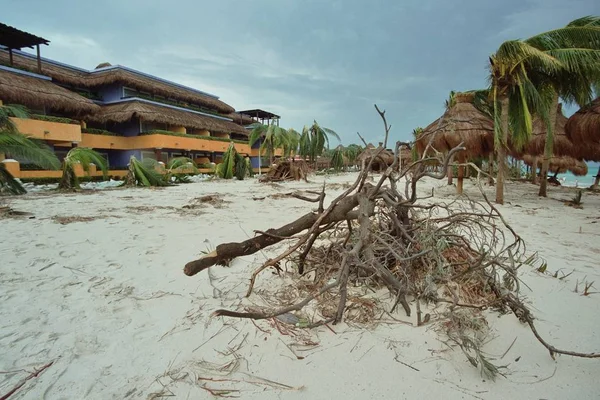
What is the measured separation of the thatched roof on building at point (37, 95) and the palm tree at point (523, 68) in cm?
1844

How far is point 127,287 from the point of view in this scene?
243cm

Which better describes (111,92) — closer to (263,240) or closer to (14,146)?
(14,146)

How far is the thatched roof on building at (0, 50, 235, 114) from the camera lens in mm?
16469

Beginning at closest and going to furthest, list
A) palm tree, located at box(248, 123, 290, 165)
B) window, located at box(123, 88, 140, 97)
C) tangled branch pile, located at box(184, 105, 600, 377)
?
tangled branch pile, located at box(184, 105, 600, 377) < window, located at box(123, 88, 140, 97) < palm tree, located at box(248, 123, 290, 165)

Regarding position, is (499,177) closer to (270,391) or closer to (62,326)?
(270,391)

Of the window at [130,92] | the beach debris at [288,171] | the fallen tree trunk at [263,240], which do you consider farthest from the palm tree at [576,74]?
the window at [130,92]

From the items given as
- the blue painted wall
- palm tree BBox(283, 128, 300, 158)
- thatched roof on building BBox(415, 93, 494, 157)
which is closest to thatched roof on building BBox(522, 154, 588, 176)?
thatched roof on building BBox(415, 93, 494, 157)

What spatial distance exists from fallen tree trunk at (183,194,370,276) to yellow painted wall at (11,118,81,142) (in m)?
16.1

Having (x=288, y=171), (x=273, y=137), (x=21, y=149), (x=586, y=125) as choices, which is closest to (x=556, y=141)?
(x=586, y=125)

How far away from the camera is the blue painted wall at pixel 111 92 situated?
20.0 meters

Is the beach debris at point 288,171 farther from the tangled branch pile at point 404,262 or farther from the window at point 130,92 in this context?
the tangled branch pile at point 404,262

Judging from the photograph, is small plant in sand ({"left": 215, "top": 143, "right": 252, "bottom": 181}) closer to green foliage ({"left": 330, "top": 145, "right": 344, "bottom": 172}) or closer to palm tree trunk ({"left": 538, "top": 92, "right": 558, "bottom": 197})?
palm tree trunk ({"left": 538, "top": 92, "right": 558, "bottom": 197})

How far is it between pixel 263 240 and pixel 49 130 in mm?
17253

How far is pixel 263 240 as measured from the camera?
2336mm
